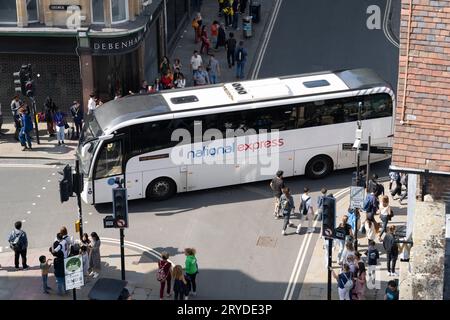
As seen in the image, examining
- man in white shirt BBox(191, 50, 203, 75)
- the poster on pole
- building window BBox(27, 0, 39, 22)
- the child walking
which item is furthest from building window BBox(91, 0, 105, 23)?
the poster on pole

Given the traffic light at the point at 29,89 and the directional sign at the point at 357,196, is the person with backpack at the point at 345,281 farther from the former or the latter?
the traffic light at the point at 29,89

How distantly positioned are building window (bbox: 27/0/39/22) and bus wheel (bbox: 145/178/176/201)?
357 inches

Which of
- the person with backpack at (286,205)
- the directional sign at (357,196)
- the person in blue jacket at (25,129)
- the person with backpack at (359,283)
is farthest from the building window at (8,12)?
the person with backpack at (359,283)

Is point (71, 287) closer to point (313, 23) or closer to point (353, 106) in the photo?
point (353, 106)

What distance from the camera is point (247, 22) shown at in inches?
1816

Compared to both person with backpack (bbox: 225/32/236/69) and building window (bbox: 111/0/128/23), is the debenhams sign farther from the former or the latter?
person with backpack (bbox: 225/32/236/69)

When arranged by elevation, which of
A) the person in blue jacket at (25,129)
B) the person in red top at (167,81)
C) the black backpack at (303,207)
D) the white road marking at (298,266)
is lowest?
the white road marking at (298,266)

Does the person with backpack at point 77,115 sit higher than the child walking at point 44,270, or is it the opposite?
the person with backpack at point 77,115

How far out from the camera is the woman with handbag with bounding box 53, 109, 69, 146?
3578cm

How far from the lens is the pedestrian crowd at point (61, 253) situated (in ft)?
87.0

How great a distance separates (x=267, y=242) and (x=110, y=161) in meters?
5.69

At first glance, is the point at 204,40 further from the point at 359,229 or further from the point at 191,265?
the point at 191,265

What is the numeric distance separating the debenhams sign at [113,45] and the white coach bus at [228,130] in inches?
178

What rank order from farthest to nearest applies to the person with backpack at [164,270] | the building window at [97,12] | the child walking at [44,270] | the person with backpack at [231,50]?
the person with backpack at [231,50]
the building window at [97,12]
the child walking at [44,270]
the person with backpack at [164,270]
